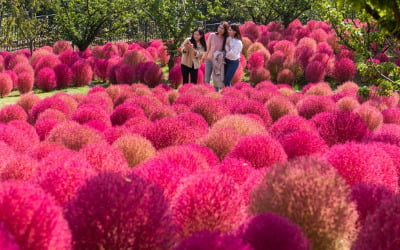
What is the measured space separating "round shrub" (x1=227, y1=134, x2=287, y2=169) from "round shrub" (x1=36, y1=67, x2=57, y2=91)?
11.6 metres

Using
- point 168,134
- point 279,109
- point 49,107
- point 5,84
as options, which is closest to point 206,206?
point 168,134

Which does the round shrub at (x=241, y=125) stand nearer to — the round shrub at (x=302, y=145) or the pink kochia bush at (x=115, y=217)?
the round shrub at (x=302, y=145)

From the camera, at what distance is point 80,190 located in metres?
2.03

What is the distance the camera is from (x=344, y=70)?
14.9 metres

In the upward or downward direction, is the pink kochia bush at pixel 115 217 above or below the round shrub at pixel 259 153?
above

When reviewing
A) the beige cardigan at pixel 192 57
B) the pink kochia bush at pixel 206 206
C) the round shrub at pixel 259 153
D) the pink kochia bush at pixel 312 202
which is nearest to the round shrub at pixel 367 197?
the pink kochia bush at pixel 312 202

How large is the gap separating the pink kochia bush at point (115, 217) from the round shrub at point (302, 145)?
6.70 ft

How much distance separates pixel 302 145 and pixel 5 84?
10737mm

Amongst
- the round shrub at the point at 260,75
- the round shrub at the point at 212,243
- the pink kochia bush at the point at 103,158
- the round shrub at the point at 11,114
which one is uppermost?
the round shrub at the point at 212,243

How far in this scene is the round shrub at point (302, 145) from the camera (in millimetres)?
3912

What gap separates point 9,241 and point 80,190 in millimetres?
555

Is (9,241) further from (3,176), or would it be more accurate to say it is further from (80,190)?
(3,176)

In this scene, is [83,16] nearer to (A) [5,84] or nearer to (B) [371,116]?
(A) [5,84]

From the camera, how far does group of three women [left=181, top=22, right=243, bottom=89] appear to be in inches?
502
